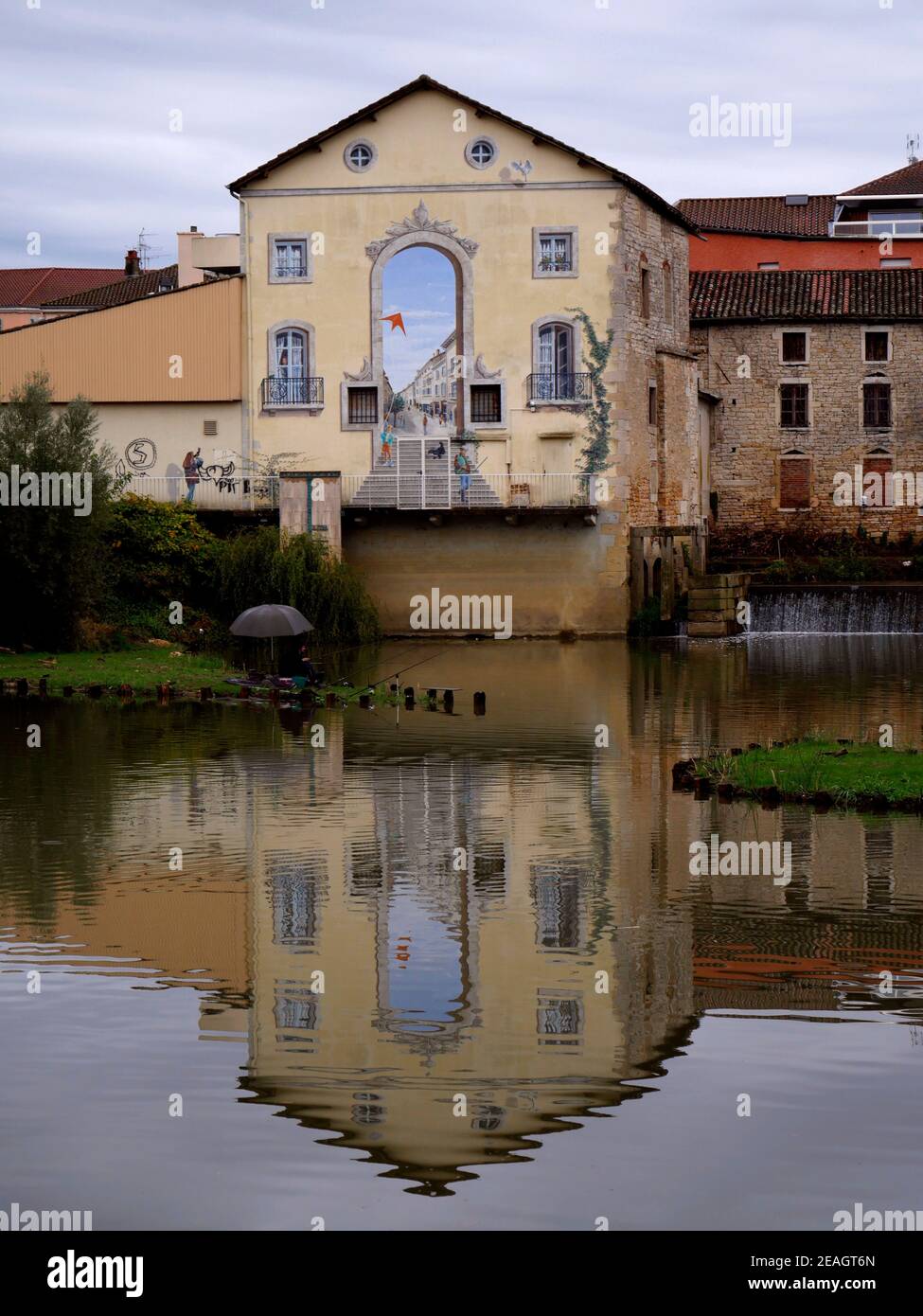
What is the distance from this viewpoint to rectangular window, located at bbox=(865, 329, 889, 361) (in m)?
58.7

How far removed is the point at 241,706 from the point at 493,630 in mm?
19211

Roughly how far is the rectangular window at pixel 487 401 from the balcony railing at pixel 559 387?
0.79 metres

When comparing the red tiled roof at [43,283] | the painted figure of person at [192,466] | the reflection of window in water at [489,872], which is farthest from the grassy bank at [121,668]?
the red tiled roof at [43,283]

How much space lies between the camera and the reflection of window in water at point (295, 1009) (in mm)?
9492

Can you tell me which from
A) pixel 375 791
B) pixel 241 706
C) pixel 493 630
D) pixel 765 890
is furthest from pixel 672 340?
pixel 765 890

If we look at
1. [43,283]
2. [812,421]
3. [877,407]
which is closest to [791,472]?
[812,421]

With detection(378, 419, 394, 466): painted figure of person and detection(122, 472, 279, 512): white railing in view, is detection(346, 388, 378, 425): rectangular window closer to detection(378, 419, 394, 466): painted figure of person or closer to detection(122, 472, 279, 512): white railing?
detection(378, 419, 394, 466): painted figure of person

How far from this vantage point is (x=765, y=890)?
12805 mm

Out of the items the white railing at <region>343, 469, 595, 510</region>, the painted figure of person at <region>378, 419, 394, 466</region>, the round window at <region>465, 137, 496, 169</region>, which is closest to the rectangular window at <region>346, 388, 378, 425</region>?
the painted figure of person at <region>378, 419, 394, 466</region>

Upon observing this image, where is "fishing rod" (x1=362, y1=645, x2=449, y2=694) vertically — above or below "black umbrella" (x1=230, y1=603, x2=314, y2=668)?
below

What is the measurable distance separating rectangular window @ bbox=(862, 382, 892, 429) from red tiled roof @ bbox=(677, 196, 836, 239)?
674 inches

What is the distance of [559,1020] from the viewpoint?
960 cm

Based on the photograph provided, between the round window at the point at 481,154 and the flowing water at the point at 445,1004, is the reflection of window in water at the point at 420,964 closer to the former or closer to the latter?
the flowing water at the point at 445,1004
